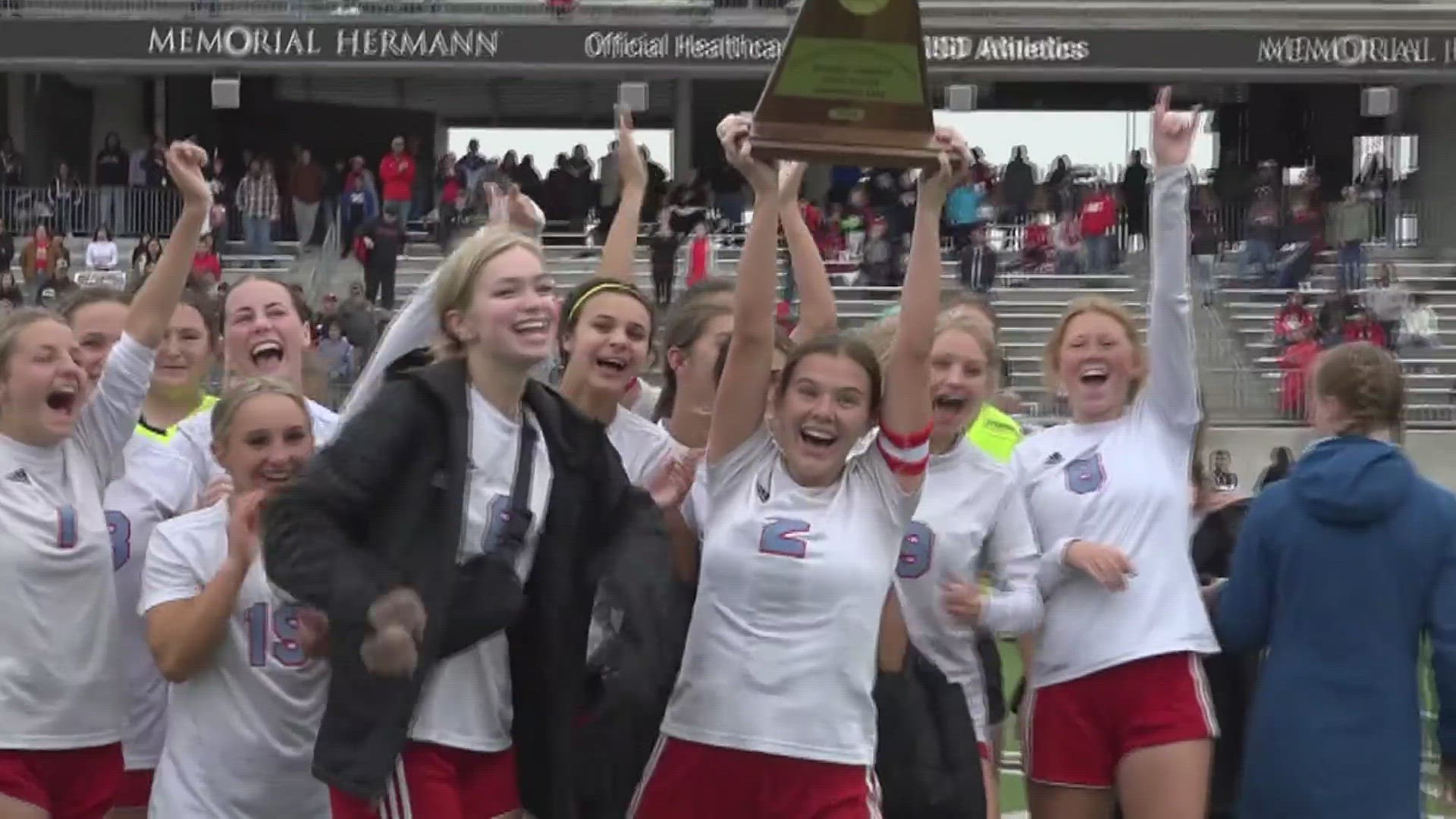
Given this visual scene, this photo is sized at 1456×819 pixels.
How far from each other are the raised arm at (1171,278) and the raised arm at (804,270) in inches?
32.0

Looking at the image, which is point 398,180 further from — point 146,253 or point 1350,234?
point 1350,234

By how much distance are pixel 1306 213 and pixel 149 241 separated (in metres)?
14.4

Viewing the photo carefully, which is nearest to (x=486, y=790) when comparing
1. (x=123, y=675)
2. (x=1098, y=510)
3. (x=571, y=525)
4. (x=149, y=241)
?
(x=571, y=525)

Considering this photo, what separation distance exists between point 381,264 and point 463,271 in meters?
21.7

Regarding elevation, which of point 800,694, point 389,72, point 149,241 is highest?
point 389,72

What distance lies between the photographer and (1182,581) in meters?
5.66

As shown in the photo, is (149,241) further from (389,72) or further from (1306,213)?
(1306,213)

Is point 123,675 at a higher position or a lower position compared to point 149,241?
lower

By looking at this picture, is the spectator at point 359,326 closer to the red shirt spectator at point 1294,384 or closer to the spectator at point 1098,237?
the red shirt spectator at point 1294,384

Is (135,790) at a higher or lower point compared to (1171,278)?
lower

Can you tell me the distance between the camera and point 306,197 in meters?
29.5

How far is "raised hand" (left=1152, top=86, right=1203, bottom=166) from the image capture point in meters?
5.34

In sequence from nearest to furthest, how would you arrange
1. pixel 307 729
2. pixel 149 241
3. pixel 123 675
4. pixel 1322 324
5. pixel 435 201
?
1. pixel 307 729
2. pixel 123 675
3. pixel 1322 324
4. pixel 149 241
5. pixel 435 201

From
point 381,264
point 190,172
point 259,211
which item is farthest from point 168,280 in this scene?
point 259,211
